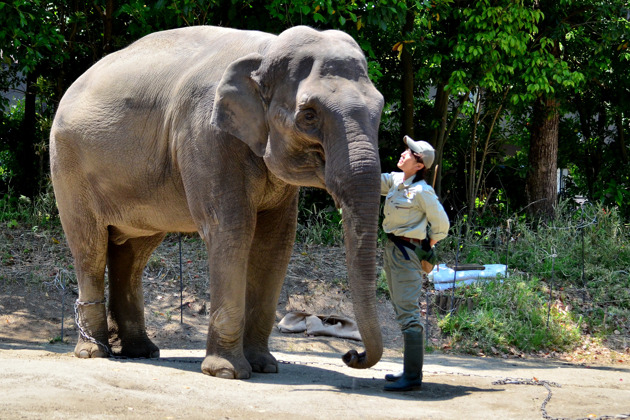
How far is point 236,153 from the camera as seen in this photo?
6.41 m

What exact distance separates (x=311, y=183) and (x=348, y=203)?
619 millimetres

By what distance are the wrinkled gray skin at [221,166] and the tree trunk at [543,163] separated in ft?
29.1

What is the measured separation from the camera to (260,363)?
708 cm

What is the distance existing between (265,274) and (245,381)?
1041mm

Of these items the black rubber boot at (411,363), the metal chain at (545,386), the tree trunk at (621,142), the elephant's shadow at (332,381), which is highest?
the tree trunk at (621,142)

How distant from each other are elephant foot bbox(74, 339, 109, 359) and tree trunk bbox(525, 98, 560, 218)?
949 centimetres

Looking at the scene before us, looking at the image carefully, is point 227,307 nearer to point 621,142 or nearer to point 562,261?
point 562,261

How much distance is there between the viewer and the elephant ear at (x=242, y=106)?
625 cm

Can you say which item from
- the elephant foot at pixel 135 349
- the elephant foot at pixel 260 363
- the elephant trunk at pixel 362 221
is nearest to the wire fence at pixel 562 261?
the elephant foot at pixel 260 363

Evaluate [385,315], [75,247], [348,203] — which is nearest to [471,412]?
[348,203]

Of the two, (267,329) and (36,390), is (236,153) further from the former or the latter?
(36,390)

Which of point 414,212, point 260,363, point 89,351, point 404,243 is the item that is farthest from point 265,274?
point 89,351

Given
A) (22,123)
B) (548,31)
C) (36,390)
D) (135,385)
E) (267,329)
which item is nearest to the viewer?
(36,390)

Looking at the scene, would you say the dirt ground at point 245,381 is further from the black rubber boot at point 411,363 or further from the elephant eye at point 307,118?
the elephant eye at point 307,118
